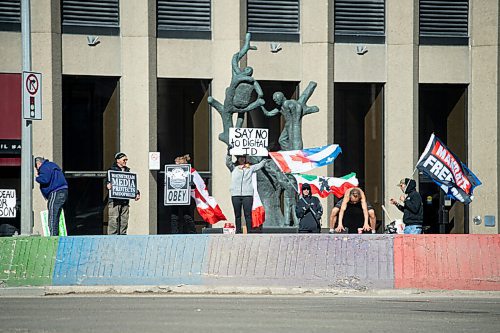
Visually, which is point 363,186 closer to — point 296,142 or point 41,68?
point 296,142

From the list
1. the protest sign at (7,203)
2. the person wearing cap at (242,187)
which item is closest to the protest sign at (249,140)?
the person wearing cap at (242,187)

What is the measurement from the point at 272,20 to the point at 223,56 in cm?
181

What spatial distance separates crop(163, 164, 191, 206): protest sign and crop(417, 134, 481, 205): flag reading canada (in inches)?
222

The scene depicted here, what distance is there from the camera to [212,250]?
16.8 m

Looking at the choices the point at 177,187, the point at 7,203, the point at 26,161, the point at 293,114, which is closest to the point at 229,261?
the point at 26,161

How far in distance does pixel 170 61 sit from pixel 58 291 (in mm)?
12895

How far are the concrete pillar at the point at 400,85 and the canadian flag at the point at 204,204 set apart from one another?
6558mm

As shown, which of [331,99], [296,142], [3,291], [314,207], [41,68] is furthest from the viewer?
[331,99]

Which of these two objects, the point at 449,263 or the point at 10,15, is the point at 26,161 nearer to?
the point at 449,263

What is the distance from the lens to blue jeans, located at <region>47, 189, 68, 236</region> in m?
19.7

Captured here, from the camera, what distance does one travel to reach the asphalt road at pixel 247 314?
11641mm

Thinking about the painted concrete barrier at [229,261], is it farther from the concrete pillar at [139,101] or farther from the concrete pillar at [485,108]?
the concrete pillar at [485,108]

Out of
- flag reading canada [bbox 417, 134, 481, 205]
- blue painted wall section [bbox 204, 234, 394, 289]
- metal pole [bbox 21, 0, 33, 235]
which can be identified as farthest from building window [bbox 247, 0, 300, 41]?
blue painted wall section [bbox 204, 234, 394, 289]

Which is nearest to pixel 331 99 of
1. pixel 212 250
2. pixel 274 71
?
pixel 274 71
